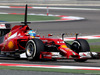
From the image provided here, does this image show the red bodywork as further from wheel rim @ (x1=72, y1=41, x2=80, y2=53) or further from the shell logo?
wheel rim @ (x1=72, y1=41, x2=80, y2=53)

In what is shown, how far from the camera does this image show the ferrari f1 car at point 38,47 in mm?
12039

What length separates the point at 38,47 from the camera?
→ 1202 cm

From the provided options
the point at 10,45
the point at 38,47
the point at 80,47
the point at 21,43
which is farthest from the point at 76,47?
the point at 10,45

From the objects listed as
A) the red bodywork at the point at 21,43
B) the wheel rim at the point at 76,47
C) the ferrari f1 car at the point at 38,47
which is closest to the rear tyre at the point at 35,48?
the ferrari f1 car at the point at 38,47

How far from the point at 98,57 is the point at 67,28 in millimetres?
15299

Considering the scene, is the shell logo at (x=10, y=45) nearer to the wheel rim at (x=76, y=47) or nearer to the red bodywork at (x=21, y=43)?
the red bodywork at (x=21, y=43)

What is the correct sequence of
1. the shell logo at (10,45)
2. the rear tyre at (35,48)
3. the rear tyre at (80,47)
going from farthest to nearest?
the shell logo at (10,45) → the rear tyre at (80,47) → the rear tyre at (35,48)

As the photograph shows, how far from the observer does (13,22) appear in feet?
104

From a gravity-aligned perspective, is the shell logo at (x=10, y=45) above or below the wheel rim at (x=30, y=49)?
above

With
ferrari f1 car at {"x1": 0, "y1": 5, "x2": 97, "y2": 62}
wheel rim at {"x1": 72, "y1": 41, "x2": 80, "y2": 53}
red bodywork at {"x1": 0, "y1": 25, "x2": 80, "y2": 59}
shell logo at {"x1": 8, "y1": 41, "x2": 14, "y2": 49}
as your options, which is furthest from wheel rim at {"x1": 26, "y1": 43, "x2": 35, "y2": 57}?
wheel rim at {"x1": 72, "y1": 41, "x2": 80, "y2": 53}

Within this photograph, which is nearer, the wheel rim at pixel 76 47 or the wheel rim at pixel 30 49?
the wheel rim at pixel 30 49

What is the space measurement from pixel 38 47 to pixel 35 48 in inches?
3.8

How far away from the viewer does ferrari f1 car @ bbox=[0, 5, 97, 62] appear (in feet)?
39.5

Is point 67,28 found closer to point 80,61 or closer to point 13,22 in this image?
point 13,22
